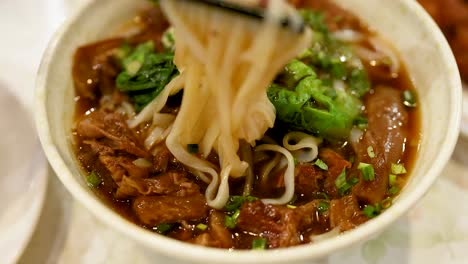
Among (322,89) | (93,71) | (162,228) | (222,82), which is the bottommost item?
(162,228)

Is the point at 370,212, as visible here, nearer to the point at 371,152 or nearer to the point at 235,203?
the point at 371,152

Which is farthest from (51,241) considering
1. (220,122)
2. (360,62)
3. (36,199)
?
(360,62)

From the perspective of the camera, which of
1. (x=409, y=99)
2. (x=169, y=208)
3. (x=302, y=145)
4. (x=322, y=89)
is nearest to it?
(x=169, y=208)

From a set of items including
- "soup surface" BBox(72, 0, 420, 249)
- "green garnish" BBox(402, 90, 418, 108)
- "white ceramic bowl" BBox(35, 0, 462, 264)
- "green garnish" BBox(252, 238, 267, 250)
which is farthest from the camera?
"green garnish" BBox(402, 90, 418, 108)

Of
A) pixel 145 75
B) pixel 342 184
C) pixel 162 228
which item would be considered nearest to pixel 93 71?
pixel 145 75

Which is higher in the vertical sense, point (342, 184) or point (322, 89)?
point (322, 89)

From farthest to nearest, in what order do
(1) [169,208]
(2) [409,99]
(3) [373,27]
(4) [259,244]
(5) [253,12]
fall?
(3) [373,27] < (2) [409,99] < (1) [169,208] < (4) [259,244] < (5) [253,12]

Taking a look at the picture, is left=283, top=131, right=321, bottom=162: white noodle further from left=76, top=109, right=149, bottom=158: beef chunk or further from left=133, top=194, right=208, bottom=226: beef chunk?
left=76, top=109, right=149, bottom=158: beef chunk

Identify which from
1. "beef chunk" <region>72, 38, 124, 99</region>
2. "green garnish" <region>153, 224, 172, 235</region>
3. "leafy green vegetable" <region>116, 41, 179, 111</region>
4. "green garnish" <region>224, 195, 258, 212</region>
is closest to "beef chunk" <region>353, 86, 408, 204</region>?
"green garnish" <region>224, 195, 258, 212</region>
